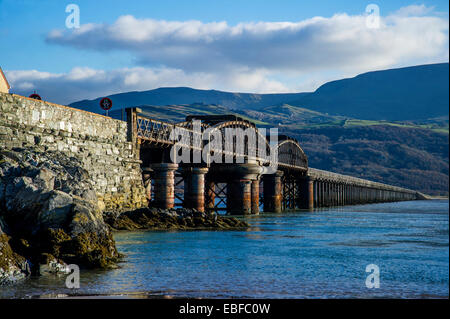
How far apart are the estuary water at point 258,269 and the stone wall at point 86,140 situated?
5.28m

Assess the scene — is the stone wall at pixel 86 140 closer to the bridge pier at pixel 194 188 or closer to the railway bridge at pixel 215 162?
the railway bridge at pixel 215 162

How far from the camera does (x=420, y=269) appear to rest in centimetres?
2227

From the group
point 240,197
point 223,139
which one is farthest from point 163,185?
point 223,139

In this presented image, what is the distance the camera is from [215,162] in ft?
205

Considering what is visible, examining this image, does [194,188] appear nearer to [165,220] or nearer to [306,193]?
[165,220]

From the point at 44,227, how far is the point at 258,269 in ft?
27.2

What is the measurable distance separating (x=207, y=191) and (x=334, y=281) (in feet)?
182

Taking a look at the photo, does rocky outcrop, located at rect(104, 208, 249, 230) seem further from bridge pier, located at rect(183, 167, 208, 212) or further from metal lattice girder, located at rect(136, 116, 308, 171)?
bridge pier, located at rect(183, 167, 208, 212)

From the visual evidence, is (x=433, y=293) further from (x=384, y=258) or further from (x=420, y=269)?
(x=384, y=258)

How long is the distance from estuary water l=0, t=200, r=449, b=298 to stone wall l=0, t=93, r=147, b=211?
17.3ft

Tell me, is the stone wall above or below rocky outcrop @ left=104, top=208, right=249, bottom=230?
above

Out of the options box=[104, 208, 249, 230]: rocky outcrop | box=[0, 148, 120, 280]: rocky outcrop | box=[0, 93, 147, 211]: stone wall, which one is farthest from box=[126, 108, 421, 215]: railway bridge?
box=[0, 148, 120, 280]: rocky outcrop

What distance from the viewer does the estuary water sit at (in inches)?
644
